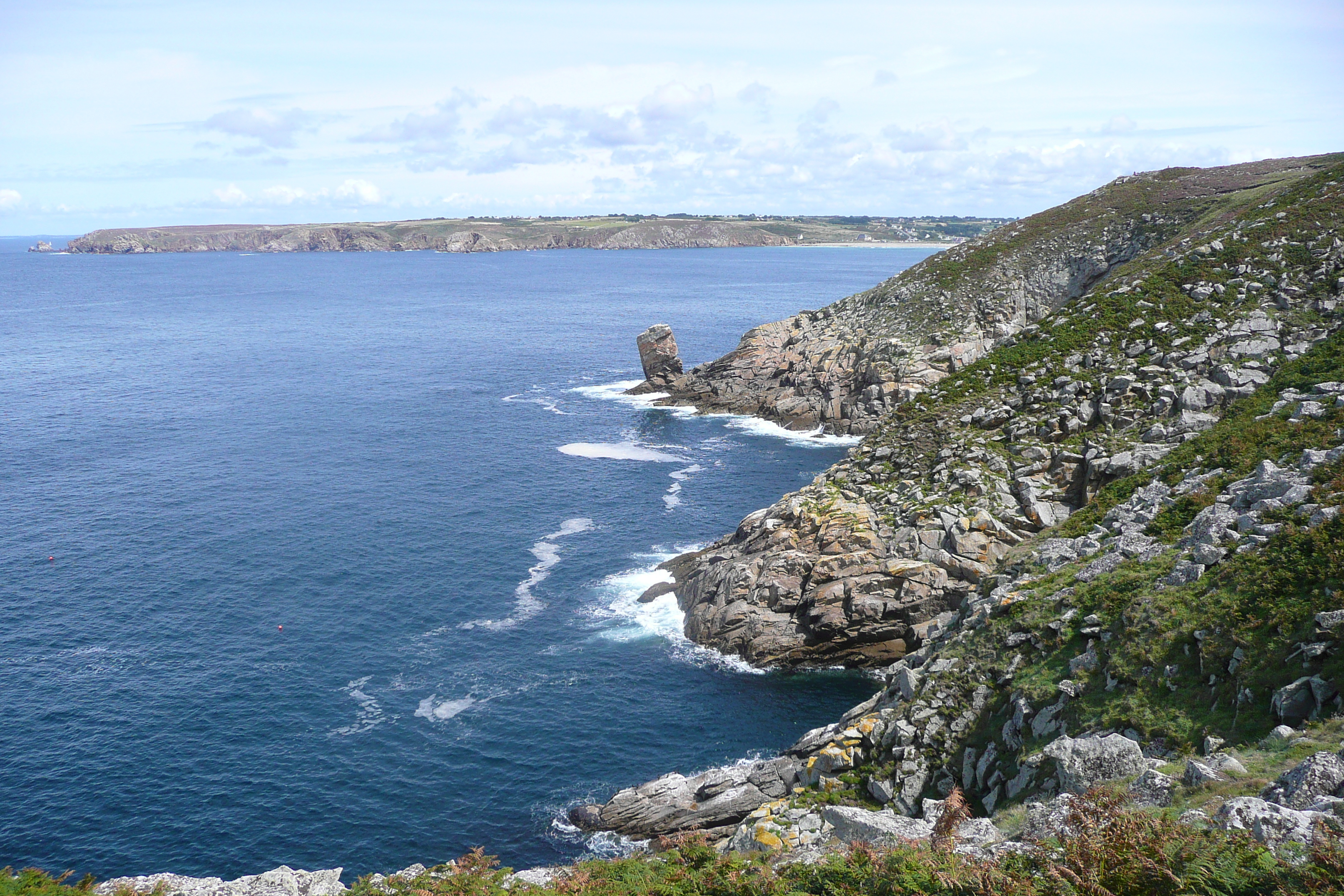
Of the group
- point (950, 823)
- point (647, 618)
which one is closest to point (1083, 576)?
point (950, 823)

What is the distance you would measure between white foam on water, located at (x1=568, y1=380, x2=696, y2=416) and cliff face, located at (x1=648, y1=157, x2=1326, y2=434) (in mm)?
3961

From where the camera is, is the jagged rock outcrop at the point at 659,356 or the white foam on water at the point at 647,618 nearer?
the white foam on water at the point at 647,618

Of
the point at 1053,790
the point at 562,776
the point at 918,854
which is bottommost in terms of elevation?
the point at 562,776

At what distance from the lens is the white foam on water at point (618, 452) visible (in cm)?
9344

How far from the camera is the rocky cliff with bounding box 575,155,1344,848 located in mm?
24297

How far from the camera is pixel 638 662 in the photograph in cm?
5309

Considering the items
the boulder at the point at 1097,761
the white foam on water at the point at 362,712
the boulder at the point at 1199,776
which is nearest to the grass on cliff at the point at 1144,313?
the boulder at the point at 1097,761

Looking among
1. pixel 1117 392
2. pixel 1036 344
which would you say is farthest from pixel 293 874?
pixel 1036 344

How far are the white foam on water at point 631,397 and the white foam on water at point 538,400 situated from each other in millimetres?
5418

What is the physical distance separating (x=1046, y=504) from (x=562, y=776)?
31.5 m

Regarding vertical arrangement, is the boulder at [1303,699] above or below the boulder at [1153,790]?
above

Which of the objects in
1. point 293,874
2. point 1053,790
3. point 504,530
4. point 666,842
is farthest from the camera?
point 504,530

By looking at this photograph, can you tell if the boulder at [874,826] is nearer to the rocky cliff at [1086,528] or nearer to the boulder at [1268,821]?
the rocky cliff at [1086,528]

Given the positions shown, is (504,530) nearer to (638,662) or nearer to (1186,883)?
(638,662)
